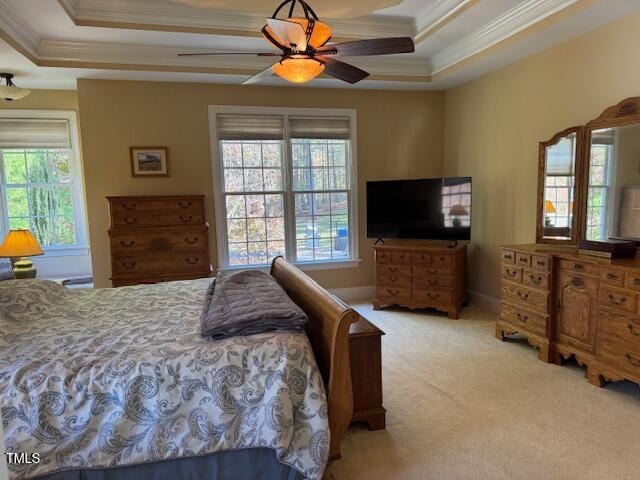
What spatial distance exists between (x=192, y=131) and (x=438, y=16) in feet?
9.28

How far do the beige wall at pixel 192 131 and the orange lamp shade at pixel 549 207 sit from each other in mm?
1956

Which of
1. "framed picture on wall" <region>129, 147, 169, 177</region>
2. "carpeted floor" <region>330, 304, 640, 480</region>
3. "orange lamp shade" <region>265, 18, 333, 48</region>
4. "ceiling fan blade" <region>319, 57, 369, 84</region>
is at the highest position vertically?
"orange lamp shade" <region>265, 18, 333, 48</region>

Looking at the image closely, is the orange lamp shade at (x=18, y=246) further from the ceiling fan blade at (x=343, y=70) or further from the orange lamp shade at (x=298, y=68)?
the ceiling fan blade at (x=343, y=70)

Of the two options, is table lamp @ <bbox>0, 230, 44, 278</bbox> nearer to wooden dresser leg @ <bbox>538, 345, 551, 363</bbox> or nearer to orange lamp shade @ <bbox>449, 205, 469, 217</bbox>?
orange lamp shade @ <bbox>449, 205, 469, 217</bbox>

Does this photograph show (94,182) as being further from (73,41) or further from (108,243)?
(73,41)

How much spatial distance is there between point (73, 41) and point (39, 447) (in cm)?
367

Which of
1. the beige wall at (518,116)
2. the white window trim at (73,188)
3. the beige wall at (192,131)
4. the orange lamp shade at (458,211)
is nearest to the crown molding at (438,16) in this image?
the beige wall at (518,116)

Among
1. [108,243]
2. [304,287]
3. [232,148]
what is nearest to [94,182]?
[108,243]

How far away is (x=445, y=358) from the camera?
11.8ft

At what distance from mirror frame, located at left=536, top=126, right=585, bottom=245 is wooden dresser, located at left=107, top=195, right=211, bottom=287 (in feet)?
10.9

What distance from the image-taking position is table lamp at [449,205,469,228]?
4.62m

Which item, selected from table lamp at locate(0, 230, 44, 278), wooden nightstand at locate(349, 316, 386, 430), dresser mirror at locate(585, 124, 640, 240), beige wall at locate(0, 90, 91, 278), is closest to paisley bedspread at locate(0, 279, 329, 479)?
wooden nightstand at locate(349, 316, 386, 430)

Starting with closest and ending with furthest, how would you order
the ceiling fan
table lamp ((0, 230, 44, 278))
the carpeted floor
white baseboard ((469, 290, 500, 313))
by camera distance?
1. the carpeted floor
2. the ceiling fan
3. table lamp ((0, 230, 44, 278))
4. white baseboard ((469, 290, 500, 313))

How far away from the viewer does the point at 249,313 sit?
2.20 meters
